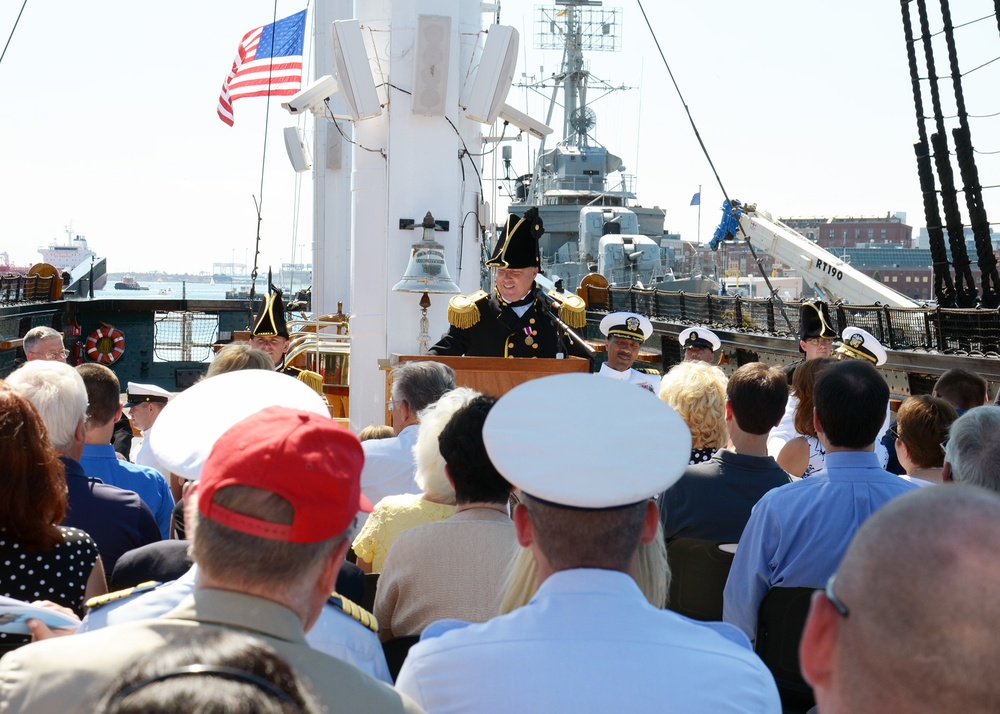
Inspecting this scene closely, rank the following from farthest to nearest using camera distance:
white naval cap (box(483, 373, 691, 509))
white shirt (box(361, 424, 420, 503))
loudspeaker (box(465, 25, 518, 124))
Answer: loudspeaker (box(465, 25, 518, 124)) < white shirt (box(361, 424, 420, 503)) < white naval cap (box(483, 373, 691, 509))

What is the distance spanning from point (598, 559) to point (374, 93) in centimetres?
711

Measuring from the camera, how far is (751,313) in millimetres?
16047

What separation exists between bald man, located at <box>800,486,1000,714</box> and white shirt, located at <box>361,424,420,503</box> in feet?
9.29

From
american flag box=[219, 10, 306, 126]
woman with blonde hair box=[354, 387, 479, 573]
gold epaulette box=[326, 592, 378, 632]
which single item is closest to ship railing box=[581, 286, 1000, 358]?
woman with blonde hair box=[354, 387, 479, 573]

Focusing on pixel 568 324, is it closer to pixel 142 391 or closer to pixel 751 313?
pixel 142 391

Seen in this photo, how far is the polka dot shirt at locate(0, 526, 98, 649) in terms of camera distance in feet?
8.14

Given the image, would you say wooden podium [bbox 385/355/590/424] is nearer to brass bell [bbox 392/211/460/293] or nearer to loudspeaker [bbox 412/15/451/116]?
brass bell [bbox 392/211/460/293]

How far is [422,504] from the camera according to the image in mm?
3143

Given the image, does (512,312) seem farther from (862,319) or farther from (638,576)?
(862,319)

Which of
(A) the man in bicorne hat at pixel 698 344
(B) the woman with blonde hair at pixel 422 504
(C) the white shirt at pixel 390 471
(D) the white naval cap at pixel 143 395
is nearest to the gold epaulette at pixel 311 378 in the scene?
(D) the white naval cap at pixel 143 395

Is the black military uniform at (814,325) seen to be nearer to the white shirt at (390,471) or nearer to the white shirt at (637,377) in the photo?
the white shirt at (637,377)

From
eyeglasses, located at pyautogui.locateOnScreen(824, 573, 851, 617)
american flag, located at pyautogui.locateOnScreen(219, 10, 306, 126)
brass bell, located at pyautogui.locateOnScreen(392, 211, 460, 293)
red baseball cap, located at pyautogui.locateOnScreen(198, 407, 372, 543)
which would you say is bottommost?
eyeglasses, located at pyautogui.locateOnScreen(824, 573, 851, 617)

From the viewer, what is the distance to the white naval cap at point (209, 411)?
7.72 ft

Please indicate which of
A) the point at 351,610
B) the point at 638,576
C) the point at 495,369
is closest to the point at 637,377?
the point at 495,369
